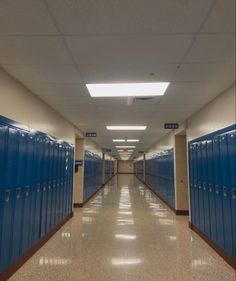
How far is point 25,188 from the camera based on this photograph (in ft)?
11.0

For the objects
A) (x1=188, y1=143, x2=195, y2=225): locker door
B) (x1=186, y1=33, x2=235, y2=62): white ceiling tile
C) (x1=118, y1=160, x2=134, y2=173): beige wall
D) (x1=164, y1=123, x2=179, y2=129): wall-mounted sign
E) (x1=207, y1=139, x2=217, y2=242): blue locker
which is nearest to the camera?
(x1=186, y1=33, x2=235, y2=62): white ceiling tile

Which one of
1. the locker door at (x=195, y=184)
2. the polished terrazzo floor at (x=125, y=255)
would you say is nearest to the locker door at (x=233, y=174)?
the polished terrazzo floor at (x=125, y=255)

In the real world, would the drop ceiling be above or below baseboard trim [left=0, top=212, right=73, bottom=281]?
above

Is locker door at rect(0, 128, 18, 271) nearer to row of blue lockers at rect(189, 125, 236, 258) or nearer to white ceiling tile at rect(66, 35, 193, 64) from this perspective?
white ceiling tile at rect(66, 35, 193, 64)

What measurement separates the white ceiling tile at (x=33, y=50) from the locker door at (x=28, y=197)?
127 centimetres

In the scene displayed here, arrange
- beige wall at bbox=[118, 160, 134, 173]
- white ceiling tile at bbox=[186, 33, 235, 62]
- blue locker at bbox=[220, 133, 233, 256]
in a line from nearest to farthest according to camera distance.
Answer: white ceiling tile at bbox=[186, 33, 235, 62] → blue locker at bbox=[220, 133, 233, 256] → beige wall at bbox=[118, 160, 134, 173]

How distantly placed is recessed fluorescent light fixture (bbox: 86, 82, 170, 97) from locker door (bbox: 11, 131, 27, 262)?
139 cm

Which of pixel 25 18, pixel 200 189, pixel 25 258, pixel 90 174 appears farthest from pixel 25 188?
pixel 90 174

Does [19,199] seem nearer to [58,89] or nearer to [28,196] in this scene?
[28,196]

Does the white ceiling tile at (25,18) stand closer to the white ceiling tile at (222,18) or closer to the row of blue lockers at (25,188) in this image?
the row of blue lockers at (25,188)

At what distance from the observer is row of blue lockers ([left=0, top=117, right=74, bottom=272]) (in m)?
2.79

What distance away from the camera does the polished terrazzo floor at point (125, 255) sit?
2.95 m

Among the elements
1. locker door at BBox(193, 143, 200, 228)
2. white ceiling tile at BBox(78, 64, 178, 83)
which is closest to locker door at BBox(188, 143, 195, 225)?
locker door at BBox(193, 143, 200, 228)

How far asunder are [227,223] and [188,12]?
10.1ft
